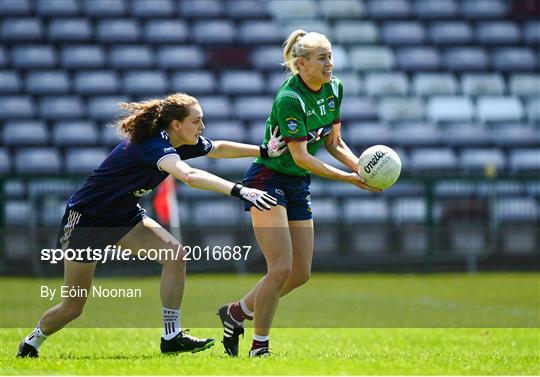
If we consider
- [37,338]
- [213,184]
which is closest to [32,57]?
[37,338]

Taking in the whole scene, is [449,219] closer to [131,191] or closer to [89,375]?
[131,191]

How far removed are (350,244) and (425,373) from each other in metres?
12.0

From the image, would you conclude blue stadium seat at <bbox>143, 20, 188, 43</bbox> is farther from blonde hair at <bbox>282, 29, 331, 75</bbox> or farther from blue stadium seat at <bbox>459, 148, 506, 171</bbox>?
blonde hair at <bbox>282, 29, 331, 75</bbox>

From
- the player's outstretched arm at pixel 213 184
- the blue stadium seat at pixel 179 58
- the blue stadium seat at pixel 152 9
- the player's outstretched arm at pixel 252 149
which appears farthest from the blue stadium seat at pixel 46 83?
the player's outstretched arm at pixel 213 184

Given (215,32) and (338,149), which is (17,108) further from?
(338,149)

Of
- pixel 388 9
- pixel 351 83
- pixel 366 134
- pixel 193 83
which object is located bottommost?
pixel 366 134

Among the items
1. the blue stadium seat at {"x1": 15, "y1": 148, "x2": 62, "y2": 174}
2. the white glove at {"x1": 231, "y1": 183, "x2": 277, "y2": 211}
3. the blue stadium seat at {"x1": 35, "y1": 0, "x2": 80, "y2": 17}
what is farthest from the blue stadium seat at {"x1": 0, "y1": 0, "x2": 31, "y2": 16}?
the white glove at {"x1": 231, "y1": 183, "x2": 277, "y2": 211}

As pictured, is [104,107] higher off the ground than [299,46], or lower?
lower

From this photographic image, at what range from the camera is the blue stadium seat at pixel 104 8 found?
2523cm

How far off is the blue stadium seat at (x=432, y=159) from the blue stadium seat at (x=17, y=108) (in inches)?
323

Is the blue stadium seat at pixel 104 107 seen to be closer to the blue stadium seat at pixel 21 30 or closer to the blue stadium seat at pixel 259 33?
the blue stadium seat at pixel 21 30

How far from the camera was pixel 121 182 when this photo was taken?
7926 millimetres

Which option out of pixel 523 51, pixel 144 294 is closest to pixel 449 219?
pixel 144 294

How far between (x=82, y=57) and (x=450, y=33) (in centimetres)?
904
